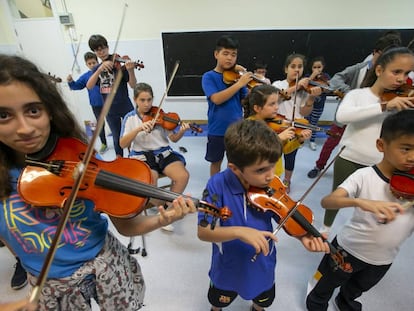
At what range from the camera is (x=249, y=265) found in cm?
100

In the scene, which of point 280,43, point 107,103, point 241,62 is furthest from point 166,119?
point 280,43

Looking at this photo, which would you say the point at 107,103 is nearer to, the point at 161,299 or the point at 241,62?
the point at 161,299

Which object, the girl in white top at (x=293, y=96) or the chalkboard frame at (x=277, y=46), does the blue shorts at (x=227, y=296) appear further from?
the chalkboard frame at (x=277, y=46)

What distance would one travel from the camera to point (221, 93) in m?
1.87

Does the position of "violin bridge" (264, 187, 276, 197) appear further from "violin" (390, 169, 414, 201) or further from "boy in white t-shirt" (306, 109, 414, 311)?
"violin" (390, 169, 414, 201)

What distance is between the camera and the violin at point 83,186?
72 centimetres

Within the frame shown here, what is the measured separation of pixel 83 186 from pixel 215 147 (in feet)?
4.65

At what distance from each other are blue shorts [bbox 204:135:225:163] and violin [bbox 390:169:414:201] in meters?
1.28

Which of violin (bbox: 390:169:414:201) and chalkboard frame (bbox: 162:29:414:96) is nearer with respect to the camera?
violin (bbox: 390:169:414:201)

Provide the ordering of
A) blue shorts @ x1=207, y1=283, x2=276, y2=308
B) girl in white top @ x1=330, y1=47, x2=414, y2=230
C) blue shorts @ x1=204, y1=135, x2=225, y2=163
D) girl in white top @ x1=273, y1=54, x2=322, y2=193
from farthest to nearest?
girl in white top @ x1=273, y1=54, x2=322, y2=193 < blue shorts @ x1=204, y1=135, x2=225, y2=163 < girl in white top @ x1=330, y1=47, x2=414, y2=230 < blue shorts @ x1=207, y1=283, x2=276, y2=308

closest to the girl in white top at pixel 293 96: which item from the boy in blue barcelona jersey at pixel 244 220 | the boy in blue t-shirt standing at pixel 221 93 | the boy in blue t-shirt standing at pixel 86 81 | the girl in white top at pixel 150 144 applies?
the boy in blue t-shirt standing at pixel 221 93

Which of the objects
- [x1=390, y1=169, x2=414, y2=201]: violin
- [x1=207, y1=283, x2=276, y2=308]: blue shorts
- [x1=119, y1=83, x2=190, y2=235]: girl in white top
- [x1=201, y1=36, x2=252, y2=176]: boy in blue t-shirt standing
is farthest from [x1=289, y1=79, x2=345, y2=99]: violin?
[x1=207, y1=283, x2=276, y2=308]: blue shorts

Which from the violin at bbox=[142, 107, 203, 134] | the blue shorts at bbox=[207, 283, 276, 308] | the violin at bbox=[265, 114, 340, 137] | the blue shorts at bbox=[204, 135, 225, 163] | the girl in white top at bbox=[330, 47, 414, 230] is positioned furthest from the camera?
the blue shorts at bbox=[204, 135, 225, 163]

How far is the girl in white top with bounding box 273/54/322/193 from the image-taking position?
7.32ft
